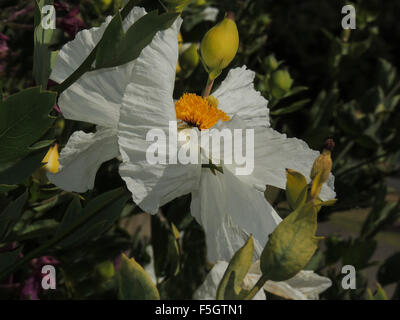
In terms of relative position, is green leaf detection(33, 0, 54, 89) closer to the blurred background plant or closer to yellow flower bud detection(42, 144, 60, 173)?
the blurred background plant

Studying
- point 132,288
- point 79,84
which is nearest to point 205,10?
point 79,84

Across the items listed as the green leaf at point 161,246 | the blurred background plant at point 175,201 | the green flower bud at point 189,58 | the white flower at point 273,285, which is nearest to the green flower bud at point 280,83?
the blurred background plant at point 175,201

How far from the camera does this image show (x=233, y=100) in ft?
1.26

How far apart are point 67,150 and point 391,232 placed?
170 cm

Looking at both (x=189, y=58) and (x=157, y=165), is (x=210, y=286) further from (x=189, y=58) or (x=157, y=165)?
(x=189, y=58)

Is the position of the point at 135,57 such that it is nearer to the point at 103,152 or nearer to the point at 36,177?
the point at 103,152

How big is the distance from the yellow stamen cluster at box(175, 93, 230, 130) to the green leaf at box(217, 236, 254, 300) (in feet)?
0.37

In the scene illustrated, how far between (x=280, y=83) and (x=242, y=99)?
24cm

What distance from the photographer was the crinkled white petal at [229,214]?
11.0 inches

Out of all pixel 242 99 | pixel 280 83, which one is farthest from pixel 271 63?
pixel 242 99

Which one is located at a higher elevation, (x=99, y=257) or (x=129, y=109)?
(x=129, y=109)

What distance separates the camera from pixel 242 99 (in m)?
0.38

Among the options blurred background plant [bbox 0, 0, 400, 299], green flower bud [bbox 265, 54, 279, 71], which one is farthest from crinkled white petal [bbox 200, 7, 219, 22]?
green flower bud [bbox 265, 54, 279, 71]

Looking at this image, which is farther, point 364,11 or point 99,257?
point 364,11
